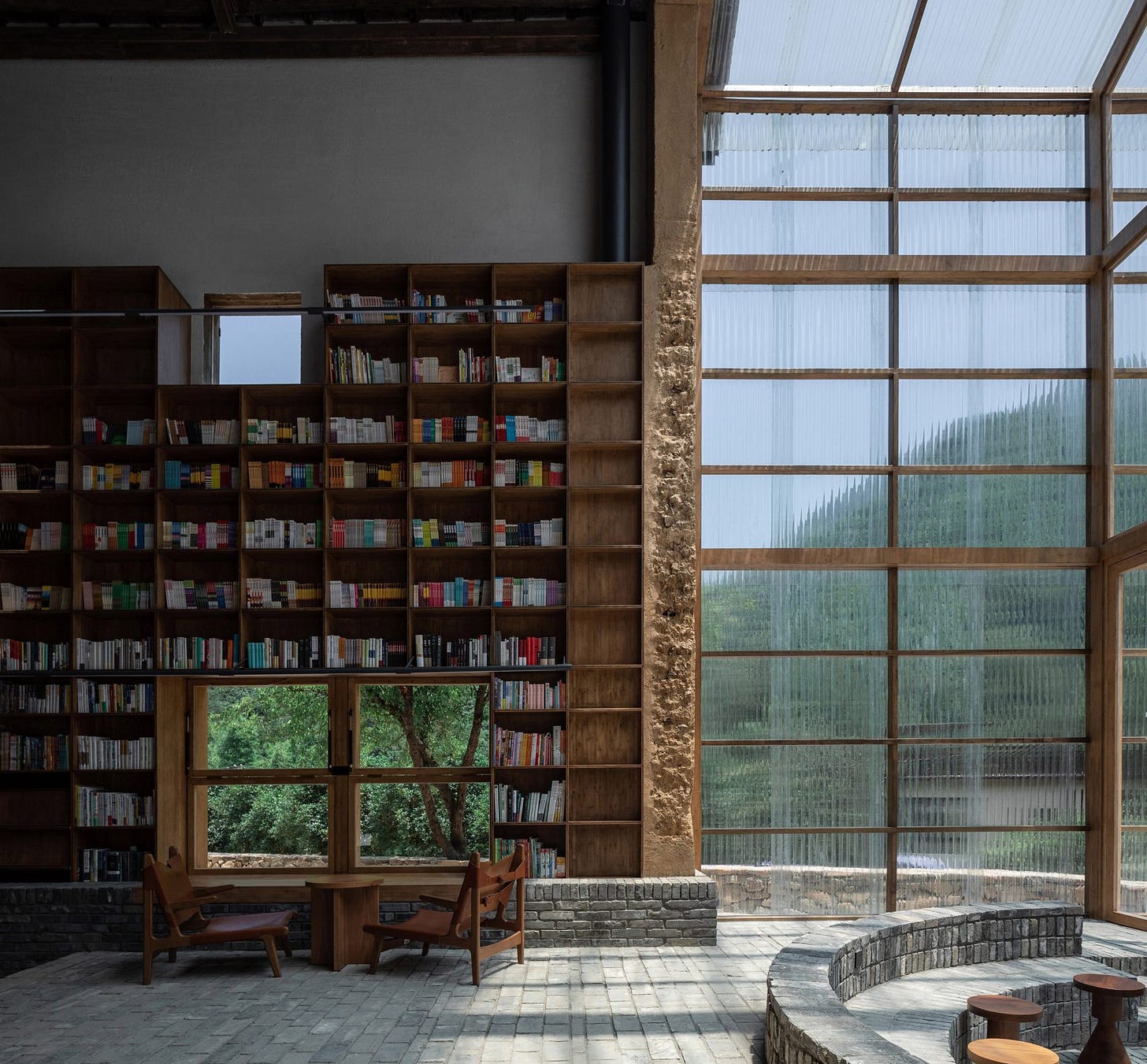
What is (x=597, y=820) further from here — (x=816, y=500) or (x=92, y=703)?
(x=92, y=703)

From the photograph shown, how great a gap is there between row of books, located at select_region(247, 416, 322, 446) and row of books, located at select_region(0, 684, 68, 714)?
2132 millimetres

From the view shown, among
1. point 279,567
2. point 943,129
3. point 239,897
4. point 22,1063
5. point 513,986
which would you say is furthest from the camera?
point 943,129

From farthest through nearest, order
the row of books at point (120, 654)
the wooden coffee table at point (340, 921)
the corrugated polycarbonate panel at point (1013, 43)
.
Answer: the corrugated polycarbonate panel at point (1013, 43)
the row of books at point (120, 654)
the wooden coffee table at point (340, 921)

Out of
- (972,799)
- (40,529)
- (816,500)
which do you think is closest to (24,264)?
(40,529)

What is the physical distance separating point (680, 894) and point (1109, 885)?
125 inches

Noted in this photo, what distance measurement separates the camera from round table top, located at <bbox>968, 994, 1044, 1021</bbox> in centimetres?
471

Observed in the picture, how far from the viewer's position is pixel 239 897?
273 inches

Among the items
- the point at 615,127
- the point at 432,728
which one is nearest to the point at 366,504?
the point at 432,728

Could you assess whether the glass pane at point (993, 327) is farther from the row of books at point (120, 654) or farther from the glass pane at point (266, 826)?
the row of books at point (120, 654)

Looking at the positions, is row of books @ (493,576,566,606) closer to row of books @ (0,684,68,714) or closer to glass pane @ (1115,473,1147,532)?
row of books @ (0,684,68,714)

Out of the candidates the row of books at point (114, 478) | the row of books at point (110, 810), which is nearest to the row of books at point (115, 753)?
the row of books at point (110, 810)

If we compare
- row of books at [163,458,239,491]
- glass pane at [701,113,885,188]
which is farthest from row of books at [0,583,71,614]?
glass pane at [701,113,885,188]

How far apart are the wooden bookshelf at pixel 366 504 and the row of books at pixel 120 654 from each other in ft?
0.24

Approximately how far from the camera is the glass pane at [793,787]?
7.88 meters
